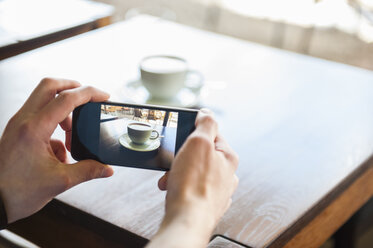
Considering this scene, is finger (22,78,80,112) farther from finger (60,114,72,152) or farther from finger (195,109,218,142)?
finger (195,109,218,142)

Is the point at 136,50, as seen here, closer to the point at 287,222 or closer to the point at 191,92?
the point at 191,92

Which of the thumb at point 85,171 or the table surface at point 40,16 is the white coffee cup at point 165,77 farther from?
the table surface at point 40,16

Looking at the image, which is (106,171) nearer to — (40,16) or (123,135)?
(123,135)

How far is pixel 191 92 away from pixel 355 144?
0.40m

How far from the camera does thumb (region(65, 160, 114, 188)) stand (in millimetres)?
727

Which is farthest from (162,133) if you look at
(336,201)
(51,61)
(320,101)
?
(51,61)

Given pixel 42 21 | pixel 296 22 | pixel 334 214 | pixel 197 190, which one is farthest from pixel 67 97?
pixel 296 22

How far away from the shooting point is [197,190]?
580mm

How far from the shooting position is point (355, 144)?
1.04 meters

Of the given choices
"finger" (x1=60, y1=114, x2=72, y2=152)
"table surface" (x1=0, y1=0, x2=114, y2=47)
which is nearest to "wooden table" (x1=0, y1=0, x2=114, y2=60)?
"table surface" (x1=0, y1=0, x2=114, y2=47)

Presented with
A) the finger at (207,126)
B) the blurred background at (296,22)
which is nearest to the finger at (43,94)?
the finger at (207,126)

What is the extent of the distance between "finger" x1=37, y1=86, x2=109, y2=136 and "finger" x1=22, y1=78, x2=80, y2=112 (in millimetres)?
24

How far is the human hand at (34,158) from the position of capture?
0.69m

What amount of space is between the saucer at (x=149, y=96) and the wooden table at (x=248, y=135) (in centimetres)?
3
